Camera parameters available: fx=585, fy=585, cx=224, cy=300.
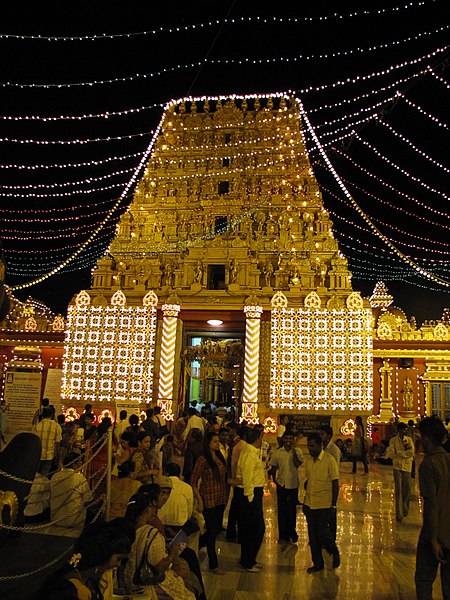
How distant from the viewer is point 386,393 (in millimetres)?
26109

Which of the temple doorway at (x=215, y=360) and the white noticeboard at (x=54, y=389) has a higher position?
the temple doorway at (x=215, y=360)

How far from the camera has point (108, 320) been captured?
22.8m

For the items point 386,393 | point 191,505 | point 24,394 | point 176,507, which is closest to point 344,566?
point 191,505

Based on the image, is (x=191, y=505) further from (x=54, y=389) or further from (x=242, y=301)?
(x=54, y=389)

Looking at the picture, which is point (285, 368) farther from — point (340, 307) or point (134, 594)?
point (134, 594)

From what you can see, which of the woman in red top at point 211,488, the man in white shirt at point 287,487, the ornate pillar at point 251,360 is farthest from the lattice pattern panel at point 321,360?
the woman in red top at point 211,488

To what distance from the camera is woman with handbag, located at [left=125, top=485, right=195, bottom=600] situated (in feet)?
15.2

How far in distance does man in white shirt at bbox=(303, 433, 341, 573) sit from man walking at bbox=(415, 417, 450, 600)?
203 centimetres

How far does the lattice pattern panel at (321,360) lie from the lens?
21.4m

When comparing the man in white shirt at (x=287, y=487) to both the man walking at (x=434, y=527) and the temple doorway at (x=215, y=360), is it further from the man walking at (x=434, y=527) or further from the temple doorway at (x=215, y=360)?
the temple doorway at (x=215, y=360)

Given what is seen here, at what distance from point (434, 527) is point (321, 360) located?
54.4ft

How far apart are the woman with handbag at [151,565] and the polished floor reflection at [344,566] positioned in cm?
163

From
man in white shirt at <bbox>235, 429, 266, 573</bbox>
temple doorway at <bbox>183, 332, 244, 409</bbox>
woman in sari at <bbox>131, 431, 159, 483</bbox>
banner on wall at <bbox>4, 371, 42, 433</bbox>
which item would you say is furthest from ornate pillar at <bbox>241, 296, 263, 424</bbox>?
woman in sari at <bbox>131, 431, 159, 483</bbox>

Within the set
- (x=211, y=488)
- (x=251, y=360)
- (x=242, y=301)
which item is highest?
(x=242, y=301)
